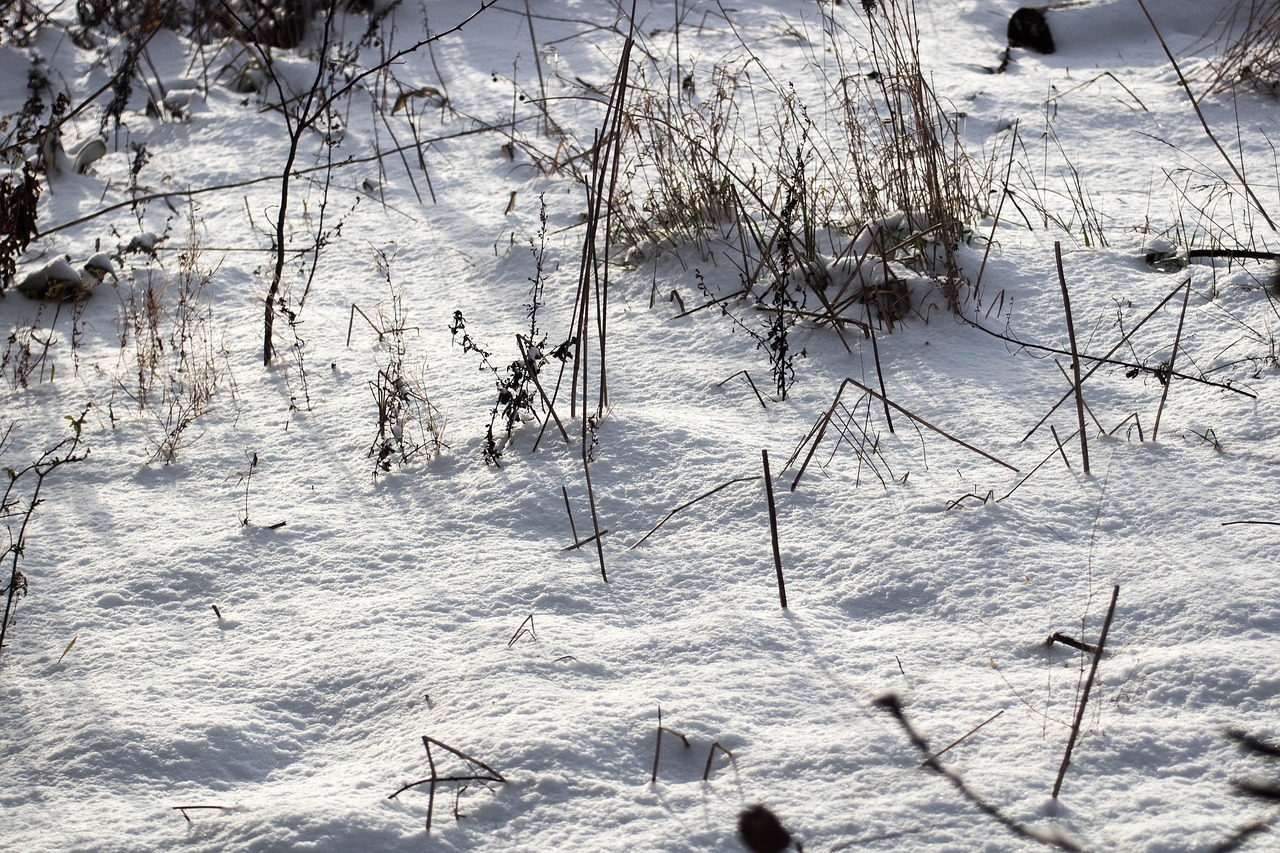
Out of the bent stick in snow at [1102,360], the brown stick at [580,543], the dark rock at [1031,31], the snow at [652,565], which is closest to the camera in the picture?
the snow at [652,565]

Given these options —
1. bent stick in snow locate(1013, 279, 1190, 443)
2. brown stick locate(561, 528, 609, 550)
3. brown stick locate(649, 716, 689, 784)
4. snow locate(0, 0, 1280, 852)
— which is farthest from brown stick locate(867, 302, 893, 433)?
brown stick locate(649, 716, 689, 784)

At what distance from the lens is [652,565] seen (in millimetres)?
1996

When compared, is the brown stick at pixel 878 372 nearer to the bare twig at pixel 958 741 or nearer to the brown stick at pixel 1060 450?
the brown stick at pixel 1060 450

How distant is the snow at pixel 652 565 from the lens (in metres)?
1.46

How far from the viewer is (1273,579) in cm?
176

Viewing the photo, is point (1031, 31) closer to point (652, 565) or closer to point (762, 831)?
point (652, 565)

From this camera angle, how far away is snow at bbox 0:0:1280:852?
1460mm

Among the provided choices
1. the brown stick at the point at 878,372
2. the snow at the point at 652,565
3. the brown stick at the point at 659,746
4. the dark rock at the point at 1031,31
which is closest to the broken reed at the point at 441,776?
the snow at the point at 652,565

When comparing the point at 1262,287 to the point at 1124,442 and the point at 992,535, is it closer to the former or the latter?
the point at 1124,442

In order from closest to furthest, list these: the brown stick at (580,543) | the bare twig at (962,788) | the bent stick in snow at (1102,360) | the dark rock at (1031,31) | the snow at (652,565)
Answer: the bare twig at (962,788), the snow at (652,565), the brown stick at (580,543), the bent stick in snow at (1102,360), the dark rock at (1031,31)

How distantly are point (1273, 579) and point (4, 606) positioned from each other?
220 centimetres

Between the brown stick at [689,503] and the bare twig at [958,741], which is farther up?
the brown stick at [689,503]

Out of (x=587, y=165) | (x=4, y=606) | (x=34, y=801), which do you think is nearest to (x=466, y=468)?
(x=4, y=606)

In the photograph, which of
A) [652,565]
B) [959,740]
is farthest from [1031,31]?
[959,740]
